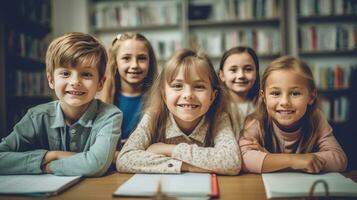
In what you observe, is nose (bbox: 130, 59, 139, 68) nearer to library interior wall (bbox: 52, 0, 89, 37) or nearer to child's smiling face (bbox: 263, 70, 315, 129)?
child's smiling face (bbox: 263, 70, 315, 129)

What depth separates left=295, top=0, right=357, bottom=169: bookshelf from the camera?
3775 millimetres

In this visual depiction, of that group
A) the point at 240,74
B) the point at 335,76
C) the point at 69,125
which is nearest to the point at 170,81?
the point at 69,125

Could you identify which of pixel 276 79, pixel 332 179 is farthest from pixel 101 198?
pixel 276 79

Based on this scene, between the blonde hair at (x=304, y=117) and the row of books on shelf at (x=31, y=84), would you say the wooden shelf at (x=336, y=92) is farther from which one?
the row of books on shelf at (x=31, y=84)

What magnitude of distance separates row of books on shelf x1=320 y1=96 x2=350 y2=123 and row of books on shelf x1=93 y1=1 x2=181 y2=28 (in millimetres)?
1951

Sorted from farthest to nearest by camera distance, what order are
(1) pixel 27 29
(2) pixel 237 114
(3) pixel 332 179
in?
1. (1) pixel 27 29
2. (2) pixel 237 114
3. (3) pixel 332 179

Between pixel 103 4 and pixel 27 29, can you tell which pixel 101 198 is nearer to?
pixel 27 29

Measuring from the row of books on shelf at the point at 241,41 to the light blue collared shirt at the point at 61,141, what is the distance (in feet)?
9.03

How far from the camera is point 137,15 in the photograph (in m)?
4.00

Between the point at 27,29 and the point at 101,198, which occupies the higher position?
the point at 27,29

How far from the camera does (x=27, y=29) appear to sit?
3.49 meters

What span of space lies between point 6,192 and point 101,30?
3.41m

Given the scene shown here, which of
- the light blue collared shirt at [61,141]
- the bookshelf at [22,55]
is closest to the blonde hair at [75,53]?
the light blue collared shirt at [61,141]

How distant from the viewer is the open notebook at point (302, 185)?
2.71ft
